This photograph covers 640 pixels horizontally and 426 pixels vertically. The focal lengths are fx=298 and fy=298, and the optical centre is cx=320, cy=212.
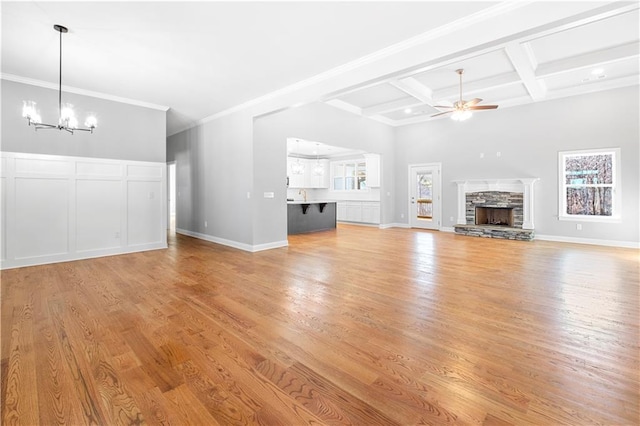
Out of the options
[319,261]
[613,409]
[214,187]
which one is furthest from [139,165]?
[613,409]

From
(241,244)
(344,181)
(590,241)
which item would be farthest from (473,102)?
(344,181)

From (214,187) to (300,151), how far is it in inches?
178

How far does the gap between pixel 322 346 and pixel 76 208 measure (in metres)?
5.32

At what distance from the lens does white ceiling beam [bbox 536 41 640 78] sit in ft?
15.4

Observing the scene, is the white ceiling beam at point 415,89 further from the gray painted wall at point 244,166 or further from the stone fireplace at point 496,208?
the stone fireplace at point 496,208

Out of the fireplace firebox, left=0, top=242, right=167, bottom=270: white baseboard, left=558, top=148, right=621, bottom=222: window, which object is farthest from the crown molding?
left=558, top=148, right=621, bottom=222: window

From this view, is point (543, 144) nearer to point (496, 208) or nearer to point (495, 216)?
point (496, 208)

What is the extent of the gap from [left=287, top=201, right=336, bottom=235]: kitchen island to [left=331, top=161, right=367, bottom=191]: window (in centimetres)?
221

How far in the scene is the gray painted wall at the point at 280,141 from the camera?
607 centimetres

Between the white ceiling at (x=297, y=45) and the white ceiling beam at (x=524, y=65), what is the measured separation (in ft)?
0.08

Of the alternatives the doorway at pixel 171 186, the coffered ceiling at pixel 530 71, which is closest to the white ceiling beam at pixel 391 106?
the coffered ceiling at pixel 530 71

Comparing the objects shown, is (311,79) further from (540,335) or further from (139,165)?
(540,335)

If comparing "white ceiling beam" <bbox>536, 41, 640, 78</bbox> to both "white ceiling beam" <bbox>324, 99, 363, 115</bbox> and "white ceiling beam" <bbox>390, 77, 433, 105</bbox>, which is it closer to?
"white ceiling beam" <bbox>390, 77, 433, 105</bbox>

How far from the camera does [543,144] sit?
23.3ft
